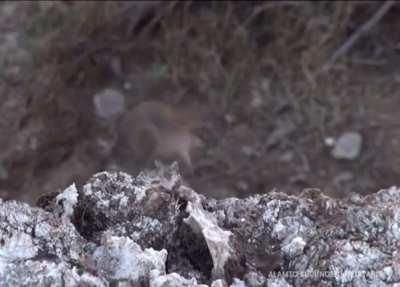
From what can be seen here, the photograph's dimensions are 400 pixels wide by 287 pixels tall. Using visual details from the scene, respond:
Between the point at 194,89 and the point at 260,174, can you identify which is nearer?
the point at 260,174

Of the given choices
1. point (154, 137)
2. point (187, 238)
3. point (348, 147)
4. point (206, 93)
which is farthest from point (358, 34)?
point (187, 238)

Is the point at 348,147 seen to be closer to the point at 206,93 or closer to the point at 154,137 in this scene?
the point at 206,93

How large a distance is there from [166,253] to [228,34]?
97.9 inches

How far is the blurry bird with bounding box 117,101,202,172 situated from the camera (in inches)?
117

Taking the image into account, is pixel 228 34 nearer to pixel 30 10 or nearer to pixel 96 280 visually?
pixel 30 10

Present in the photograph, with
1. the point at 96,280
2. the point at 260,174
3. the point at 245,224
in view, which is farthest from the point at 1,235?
the point at 260,174

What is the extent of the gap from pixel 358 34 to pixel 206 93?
0.66 meters

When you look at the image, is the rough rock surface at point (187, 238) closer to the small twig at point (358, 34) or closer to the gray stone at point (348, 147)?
the gray stone at point (348, 147)

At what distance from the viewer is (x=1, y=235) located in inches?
30.4

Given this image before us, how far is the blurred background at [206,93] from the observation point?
2939mm

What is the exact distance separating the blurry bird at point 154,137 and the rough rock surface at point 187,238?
2042mm

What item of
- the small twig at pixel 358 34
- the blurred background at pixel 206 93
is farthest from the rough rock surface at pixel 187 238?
the small twig at pixel 358 34

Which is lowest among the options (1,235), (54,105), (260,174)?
(260,174)

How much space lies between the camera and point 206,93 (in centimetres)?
315
